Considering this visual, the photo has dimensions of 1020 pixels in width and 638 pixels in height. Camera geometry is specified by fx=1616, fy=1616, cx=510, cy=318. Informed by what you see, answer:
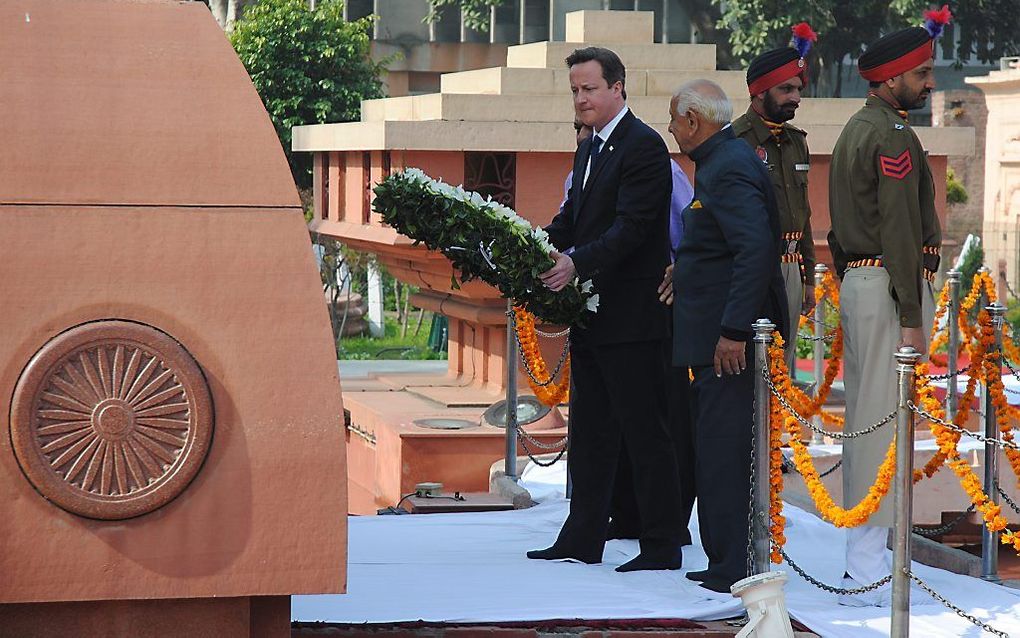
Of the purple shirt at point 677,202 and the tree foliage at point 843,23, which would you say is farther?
the tree foliage at point 843,23

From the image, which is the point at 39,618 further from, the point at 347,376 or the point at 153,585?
the point at 347,376

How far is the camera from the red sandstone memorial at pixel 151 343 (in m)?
4.13

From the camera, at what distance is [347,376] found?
545 inches

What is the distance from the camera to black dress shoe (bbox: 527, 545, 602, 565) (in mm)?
5988

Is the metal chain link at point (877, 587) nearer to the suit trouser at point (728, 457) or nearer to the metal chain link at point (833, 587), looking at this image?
the metal chain link at point (833, 587)

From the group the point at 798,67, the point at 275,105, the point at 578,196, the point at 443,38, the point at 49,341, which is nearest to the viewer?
the point at 49,341

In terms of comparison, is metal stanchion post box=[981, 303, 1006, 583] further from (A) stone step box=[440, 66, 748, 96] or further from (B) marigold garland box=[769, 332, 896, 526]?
(A) stone step box=[440, 66, 748, 96]

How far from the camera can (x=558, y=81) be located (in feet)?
39.0

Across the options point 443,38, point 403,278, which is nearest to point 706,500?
point 403,278

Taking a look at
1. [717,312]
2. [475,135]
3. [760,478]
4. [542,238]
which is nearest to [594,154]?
[542,238]

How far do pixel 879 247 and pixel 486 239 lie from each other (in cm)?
138

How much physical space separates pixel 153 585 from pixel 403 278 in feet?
27.4

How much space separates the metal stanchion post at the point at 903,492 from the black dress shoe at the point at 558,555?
4.38 feet

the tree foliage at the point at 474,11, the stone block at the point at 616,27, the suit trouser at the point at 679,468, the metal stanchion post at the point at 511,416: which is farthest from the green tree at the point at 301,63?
the suit trouser at the point at 679,468
